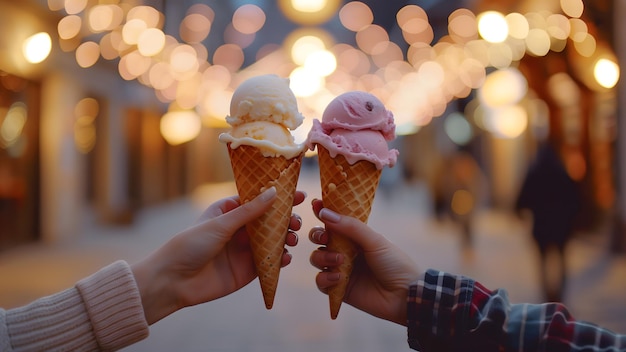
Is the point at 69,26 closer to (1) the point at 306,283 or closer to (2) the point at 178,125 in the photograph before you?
(1) the point at 306,283

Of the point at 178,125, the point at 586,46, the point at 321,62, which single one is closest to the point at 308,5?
the point at 321,62

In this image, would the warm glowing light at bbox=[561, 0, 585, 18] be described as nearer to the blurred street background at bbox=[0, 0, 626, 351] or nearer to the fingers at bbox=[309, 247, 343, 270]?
the blurred street background at bbox=[0, 0, 626, 351]

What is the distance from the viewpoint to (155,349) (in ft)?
17.4

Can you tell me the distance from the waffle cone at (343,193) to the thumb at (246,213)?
301mm

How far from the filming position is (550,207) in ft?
20.5

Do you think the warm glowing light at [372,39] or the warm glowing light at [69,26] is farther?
the warm glowing light at [372,39]

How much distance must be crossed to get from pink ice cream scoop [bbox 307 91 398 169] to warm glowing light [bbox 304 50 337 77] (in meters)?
9.19

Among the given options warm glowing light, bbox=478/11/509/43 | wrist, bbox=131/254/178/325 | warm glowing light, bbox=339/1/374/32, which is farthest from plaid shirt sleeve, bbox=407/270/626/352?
warm glowing light, bbox=339/1/374/32

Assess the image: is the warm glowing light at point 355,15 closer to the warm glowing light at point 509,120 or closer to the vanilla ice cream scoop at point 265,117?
the warm glowing light at point 509,120

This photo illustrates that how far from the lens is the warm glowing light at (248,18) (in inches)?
529

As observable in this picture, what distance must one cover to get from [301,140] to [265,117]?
39.6 ft

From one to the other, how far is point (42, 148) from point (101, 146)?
3.60 meters

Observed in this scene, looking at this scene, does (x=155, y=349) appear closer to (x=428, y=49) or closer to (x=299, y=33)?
(x=299, y=33)

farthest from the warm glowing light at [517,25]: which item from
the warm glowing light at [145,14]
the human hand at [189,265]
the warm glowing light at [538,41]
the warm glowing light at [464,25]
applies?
the human hand at [189,265]
